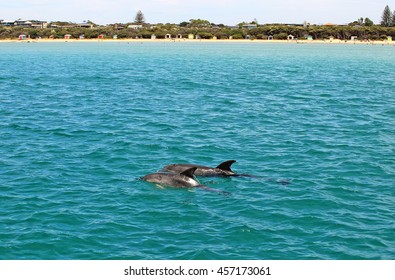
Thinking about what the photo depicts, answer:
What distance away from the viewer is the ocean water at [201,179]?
17438mm

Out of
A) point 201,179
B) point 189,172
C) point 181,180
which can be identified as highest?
point 189,172

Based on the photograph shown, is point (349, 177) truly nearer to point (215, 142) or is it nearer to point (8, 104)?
point (215, 142)

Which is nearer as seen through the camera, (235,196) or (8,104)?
(235,196)

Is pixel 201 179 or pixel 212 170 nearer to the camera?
pixel 201 179

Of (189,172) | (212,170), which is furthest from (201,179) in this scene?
(189,172)

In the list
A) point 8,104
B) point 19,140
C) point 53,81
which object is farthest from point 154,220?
point 53,81

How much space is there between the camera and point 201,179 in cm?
2406

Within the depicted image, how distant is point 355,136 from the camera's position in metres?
34.2

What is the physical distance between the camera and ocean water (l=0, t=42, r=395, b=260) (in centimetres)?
1744

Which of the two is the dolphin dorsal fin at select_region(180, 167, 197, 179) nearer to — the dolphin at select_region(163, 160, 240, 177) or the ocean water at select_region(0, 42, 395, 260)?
the ocean water at select_region(0, 42, 395, 260)

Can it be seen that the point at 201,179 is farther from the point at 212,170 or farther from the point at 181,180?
the point at 181,180

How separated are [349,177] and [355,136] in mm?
10111

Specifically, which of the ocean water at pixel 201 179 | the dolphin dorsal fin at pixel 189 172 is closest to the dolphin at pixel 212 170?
the ocean water at pixel 201 179

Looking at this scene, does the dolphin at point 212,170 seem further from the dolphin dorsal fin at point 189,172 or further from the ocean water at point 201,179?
the dolphin dorsal fin at point 189,172
